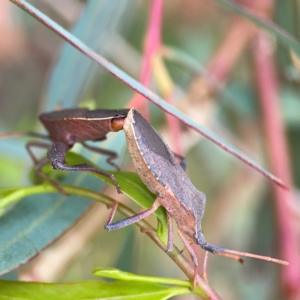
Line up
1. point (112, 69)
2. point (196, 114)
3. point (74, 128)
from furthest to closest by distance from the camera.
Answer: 1. point (196, 114)
2. point (74, 128)
3. point (112, 69)

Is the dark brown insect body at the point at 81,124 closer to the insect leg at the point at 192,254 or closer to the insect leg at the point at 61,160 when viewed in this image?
the insect leg at the point at 61,160

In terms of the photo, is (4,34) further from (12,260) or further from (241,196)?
(12,260)

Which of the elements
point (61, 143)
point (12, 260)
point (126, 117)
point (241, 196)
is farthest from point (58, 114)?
point (241, 196)

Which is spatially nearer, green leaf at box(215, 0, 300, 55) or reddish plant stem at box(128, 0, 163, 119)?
green leaf at box(215, 0, 300, 55)

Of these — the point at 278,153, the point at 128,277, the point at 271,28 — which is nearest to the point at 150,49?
the point at 271,28

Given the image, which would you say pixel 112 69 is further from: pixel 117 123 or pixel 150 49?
pixel 150 49

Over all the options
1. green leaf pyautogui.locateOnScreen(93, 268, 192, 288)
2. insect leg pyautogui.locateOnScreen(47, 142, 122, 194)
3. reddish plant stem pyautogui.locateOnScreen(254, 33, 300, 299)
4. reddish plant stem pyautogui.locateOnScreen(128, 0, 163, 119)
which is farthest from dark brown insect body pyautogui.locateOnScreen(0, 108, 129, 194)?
reddish plant stem pyautogui.locateOnScreen(254, 33, 300, 299)

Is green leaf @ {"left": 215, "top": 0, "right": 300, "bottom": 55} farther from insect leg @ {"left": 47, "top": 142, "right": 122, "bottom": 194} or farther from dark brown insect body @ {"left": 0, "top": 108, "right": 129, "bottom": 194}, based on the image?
insect leg @ {"left": 47, "top": 142, "right": 122, "bottom": 194}
